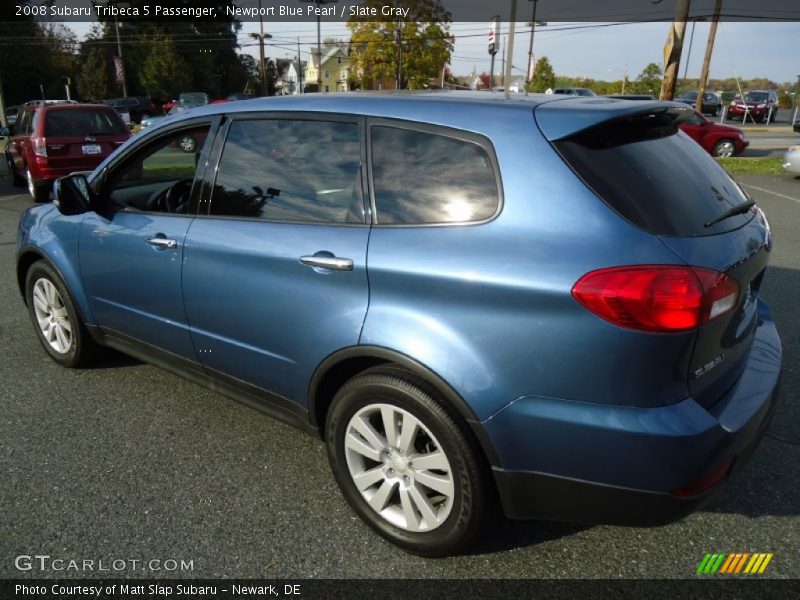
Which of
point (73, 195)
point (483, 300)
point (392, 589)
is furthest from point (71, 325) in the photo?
point (483, 300)

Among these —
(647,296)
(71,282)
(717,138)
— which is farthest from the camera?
(717,138)

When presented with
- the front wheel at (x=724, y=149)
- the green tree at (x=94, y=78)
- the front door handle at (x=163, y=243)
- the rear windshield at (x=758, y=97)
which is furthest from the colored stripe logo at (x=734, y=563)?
the green tree at (x=94, y=78)

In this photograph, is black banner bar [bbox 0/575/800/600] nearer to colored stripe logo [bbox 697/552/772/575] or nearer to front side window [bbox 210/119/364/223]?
colored stripe logo [bbox 697/552/772/575]

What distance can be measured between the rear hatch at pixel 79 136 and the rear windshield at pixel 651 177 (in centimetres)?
1037

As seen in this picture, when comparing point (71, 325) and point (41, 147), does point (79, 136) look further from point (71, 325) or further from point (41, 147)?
point (71, 325)

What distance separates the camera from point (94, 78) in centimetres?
4903

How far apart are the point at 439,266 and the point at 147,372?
270cm

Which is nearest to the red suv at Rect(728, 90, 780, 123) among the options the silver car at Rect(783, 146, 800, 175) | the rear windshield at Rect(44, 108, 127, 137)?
the silver car at Rect(783, 146, 800, 175)

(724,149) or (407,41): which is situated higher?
(407,41)

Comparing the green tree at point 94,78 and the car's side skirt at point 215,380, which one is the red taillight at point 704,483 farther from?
the green tree at point 94,78

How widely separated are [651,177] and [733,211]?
0.42 metres

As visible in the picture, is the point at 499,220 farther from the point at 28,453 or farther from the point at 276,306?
the point at 28,453

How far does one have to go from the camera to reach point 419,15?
35969 millimetres

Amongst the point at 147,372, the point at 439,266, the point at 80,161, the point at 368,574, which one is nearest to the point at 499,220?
the point at 439,266
